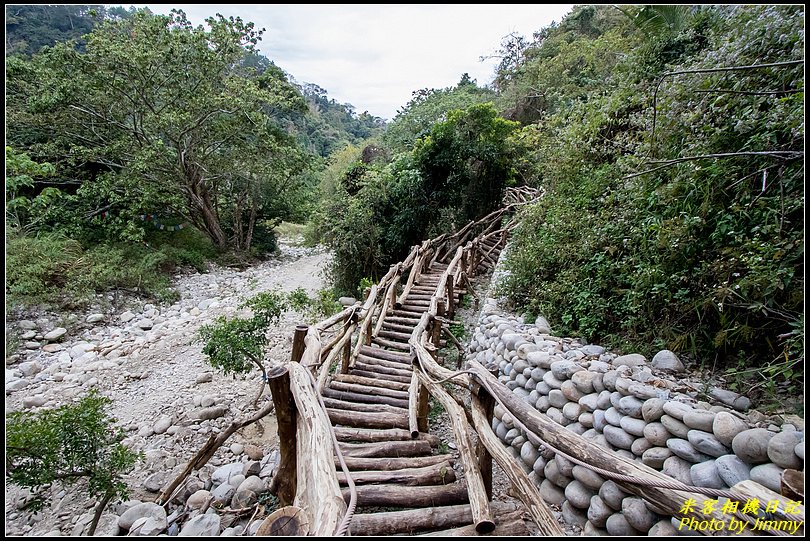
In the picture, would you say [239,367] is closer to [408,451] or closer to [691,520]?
[408,451]

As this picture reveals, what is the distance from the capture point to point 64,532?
3.38 m

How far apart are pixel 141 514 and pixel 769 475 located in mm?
4666

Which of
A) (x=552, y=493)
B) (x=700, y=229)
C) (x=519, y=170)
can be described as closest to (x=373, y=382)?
(x=552, y=493)

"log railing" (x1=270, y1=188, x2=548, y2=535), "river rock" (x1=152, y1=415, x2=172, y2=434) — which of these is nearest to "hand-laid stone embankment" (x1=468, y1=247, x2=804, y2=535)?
"log railing" (x1=270, y1=188, x2=548, y2=535)

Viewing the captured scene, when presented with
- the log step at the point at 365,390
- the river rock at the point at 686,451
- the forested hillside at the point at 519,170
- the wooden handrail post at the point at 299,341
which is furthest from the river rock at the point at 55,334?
the river rock at the point at 686,451

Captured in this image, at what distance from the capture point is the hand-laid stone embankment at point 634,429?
A: 67.5 inches

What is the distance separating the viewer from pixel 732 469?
5.63 feet

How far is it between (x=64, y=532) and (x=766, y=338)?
6057mm

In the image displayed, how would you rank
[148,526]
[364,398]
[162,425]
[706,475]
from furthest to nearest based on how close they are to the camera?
[162,425], [364,398], [148,526], [706,475]

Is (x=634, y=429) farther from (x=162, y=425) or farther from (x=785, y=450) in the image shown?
(x=162, y=425)

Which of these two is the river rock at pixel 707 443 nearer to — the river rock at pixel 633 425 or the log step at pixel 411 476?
the river rock at pixel 633 425

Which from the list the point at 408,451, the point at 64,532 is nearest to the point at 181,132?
the point at 64,532

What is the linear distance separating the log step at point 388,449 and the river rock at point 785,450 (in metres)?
2.03

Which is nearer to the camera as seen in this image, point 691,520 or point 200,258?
point 691,520
